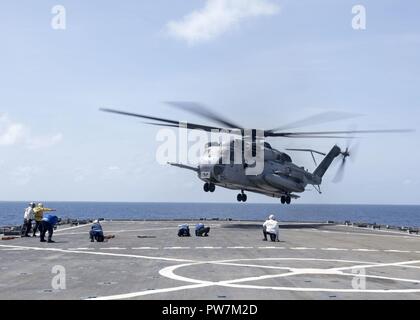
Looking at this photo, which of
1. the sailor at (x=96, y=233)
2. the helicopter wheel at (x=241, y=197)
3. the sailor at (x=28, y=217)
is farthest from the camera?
the helicopter wheel at (x=241, y=197)

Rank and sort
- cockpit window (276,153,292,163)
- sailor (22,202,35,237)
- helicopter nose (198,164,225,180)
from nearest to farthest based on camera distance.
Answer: sailor (22,202,35,237), helicopter nose (198,164,225,180), cockpit window (276,153,292,163)

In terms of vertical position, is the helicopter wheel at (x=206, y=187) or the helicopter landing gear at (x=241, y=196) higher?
the helicopter wheel at (x=206, y=187)

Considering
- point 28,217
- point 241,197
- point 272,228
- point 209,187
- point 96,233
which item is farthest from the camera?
point 241,197

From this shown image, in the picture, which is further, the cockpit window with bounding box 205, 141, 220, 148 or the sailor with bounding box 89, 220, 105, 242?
the cockpit window with bounding box 205, 141, 220, 148

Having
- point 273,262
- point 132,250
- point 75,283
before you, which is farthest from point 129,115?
point 75,283

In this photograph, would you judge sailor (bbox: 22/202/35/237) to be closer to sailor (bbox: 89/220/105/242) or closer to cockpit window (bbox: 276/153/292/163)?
sailor (bbox: 89/220/105/242)

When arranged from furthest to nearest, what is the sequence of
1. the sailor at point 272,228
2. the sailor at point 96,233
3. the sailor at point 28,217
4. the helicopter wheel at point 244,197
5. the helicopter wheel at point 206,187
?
the helicopter wheel at point 244,197 → the helicopter wheel at point 206,187 → the sailor at point 28,217 → the sailor at point 272,228 → the sailor at point 96,233

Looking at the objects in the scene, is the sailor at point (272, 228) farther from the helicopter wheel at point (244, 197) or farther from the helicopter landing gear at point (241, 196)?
the helicopter landing gear at point (241, 196)

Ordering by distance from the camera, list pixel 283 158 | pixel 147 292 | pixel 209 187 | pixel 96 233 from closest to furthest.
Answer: pixel 147 292 → pixel 96 233 → pixel 209 187 → pixel 283 158

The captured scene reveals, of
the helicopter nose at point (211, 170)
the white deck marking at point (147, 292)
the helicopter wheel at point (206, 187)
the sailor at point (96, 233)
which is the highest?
the helicopter nose at point (211, 170)

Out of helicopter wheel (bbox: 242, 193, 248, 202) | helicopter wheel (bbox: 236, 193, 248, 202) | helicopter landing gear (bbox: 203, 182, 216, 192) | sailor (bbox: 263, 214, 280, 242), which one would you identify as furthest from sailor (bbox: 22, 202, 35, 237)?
helicopter wheel (bbox: 236, 193, 248, 202)

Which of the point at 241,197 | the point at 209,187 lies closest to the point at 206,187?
the point at 209,187

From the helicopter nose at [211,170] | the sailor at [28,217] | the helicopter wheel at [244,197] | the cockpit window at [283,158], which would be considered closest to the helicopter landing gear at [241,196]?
the helicopter wheel at [244,197]

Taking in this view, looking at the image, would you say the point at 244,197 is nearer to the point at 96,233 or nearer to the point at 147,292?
the point at 96,233
